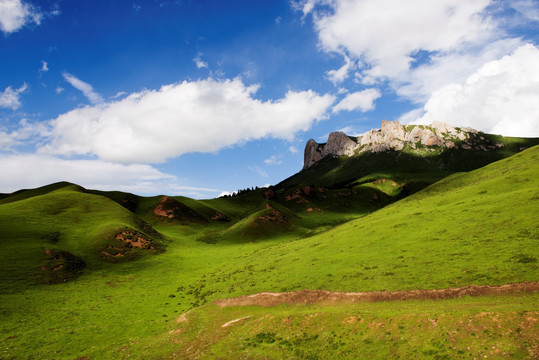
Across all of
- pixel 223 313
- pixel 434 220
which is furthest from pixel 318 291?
pixel 434 220

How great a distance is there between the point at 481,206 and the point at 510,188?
13.4 metres

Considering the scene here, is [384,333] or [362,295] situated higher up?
[384,333]

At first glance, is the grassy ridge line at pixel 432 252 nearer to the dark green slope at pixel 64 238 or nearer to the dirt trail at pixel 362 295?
the dirt trail at pixel 362 295

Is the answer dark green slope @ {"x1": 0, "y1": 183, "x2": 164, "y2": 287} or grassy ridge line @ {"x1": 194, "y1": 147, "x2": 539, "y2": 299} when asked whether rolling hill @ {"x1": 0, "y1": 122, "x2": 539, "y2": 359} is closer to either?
grassy ridge line @ {"x1": 194, "y1": 147, "x2": 539, "y2": 299}

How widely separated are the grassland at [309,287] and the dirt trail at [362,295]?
1.16m

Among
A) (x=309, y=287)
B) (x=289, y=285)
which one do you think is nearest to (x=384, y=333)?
(x=309, y=287)

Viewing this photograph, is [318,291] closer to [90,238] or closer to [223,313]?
[223,313]

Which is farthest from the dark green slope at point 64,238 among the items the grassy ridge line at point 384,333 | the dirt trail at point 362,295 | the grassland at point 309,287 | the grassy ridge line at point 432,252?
the grassy ridge line at point 384,333

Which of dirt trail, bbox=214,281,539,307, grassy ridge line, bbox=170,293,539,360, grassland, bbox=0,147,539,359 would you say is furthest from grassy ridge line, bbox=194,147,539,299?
grassy ridge line, bbox=170,293,539,360

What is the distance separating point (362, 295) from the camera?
34.0m

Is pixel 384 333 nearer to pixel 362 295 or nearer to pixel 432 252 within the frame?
pixel 362 295

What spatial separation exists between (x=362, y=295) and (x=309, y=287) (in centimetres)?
934

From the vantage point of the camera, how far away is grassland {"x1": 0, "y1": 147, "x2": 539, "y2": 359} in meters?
22.8

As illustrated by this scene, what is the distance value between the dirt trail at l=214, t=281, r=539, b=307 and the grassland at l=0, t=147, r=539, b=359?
45.7 inches
